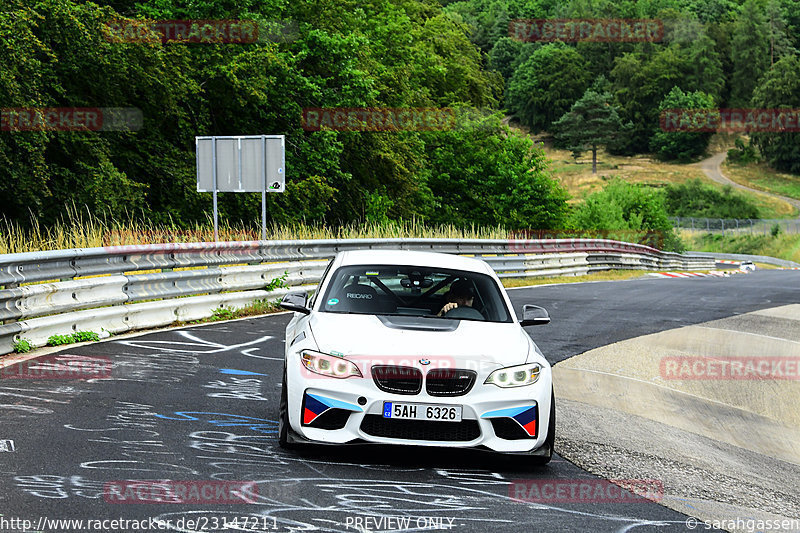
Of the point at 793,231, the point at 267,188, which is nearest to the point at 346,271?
the point at 267,188

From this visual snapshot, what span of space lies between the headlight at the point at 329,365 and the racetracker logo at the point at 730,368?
606cm

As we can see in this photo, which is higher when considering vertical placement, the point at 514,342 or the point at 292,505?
the point at 514,342

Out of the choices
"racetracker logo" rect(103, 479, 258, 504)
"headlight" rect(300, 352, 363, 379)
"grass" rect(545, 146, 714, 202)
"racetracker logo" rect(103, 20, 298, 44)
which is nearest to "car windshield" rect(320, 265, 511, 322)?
"headlight" rect(300, 352, 363, 379)

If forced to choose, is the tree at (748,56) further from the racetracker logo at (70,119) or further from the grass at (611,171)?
the racetracker logo at (70,119)

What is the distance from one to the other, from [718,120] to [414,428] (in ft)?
524

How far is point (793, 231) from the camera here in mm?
88062

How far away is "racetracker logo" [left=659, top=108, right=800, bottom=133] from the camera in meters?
143

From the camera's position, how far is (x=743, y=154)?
150 meters

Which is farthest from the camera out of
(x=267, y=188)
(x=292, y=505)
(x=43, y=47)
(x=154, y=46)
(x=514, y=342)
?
(x=154, y=46)

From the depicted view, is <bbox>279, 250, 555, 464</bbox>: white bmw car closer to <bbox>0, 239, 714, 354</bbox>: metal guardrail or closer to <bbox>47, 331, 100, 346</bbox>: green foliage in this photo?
<bbox>0, 239, 714, 354</bbox>: metal guardrail

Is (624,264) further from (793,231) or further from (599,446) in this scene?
(793,231)

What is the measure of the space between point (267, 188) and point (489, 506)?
→ 14476mm

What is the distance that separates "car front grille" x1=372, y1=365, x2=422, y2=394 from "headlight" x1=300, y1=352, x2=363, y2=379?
123 mm

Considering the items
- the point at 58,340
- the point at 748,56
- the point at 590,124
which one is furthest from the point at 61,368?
the point at 748,56
